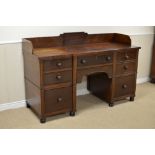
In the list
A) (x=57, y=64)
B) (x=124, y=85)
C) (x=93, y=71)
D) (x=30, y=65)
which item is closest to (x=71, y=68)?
(x=57, y=64)

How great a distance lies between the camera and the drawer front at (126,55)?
9.60ft

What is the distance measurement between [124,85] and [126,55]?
1.24ft

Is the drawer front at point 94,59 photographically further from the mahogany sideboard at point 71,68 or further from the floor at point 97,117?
the floor at point 97,117

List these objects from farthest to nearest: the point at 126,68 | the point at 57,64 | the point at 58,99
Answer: the point at 126,68 → the point at 58,99 → the point at 57,64

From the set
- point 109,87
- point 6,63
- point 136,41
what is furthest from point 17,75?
point 136,41

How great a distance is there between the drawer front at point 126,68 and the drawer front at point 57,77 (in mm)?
654

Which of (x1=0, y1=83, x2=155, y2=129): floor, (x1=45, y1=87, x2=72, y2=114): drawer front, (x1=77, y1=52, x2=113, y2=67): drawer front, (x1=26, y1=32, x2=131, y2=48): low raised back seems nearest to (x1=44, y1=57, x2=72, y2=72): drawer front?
(x1=77, y1=52, x2=113, y2=67): drawer front

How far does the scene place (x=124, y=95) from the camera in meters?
3.14

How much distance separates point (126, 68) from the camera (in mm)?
3031

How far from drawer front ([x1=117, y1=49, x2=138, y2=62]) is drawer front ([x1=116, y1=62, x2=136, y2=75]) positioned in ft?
0.20

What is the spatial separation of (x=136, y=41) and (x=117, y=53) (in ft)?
3.18

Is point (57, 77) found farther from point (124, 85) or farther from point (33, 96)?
point (124, 85)
